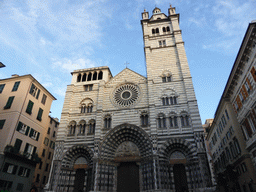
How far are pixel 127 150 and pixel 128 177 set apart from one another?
2.94 m

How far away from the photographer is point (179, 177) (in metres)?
20.0

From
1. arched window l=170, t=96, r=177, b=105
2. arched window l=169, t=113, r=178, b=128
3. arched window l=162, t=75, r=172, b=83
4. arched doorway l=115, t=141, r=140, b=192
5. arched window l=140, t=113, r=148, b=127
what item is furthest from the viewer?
arched window l=162, t=75, r=172, b=83

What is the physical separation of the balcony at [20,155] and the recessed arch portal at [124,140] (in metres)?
8.08

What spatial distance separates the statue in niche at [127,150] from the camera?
72.2 ft

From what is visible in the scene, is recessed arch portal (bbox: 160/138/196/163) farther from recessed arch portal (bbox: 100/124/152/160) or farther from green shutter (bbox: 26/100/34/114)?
green shutter (bbox: 26/100/34/114)

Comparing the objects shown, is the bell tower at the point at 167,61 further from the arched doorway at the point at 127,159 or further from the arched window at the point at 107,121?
the arched window at the point at 107,121

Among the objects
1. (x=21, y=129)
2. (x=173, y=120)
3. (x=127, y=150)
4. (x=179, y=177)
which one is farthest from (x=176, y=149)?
(x=21, y=129)

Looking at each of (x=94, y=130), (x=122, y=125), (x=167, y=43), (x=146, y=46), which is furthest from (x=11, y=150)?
(x=167, y=43)

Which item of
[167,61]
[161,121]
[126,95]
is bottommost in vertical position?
[161,121]

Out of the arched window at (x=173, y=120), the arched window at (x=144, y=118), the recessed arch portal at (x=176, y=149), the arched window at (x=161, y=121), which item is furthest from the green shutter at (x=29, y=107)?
the arched window at (x=173, y=120)

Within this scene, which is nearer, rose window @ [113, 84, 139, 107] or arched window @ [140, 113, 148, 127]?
arched window @ [140, 113, 148, 127]

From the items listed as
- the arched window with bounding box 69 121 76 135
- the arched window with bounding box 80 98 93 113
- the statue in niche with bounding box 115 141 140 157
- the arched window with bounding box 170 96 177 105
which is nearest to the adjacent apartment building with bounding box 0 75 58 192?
the arched window with bounding box 69 121 76 135

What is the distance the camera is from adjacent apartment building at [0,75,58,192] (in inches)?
747

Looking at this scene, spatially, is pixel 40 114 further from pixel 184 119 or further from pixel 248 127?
pixel 248 127
